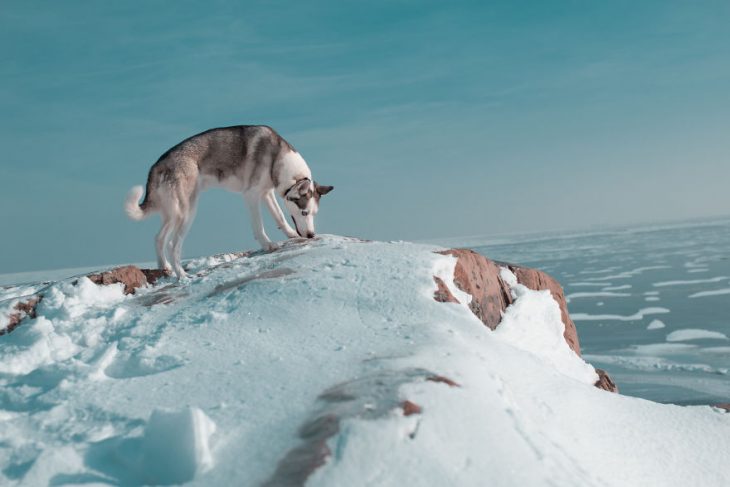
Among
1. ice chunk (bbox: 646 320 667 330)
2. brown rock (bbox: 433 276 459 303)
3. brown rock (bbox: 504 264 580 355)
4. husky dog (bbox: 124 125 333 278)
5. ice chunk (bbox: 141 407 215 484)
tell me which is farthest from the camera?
ice chunk (bbox: 646 320 667 330)

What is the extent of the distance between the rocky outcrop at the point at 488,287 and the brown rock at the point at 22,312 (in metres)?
3.51

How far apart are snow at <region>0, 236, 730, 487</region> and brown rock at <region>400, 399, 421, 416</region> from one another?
3cm

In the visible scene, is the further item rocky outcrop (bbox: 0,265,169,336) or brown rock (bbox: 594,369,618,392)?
brown rock (bbox: 594,369,618,392)

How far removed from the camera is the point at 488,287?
599 cm

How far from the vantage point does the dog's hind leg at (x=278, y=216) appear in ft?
24.4

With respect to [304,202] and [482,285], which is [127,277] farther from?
[482,285]

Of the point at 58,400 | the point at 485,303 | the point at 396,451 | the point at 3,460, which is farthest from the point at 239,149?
the point at 396,451

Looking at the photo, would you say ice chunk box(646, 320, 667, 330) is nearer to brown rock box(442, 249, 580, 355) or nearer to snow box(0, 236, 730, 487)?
brown rock box(442, 249, 580, 355)

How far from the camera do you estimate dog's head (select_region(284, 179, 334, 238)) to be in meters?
7.10

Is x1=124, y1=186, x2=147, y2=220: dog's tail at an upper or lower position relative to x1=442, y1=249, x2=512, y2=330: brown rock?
upper

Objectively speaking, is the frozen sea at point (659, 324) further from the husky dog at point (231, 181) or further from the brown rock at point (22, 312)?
the brown rock at point (22, 312)

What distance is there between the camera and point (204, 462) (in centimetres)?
253

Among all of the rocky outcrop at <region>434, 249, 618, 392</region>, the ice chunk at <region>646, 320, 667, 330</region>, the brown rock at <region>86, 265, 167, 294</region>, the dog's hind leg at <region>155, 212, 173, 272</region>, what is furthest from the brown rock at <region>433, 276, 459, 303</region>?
the ice chunk at <region>646, 320, 667, 330</region>

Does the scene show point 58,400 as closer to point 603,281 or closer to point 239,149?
point 239,149
